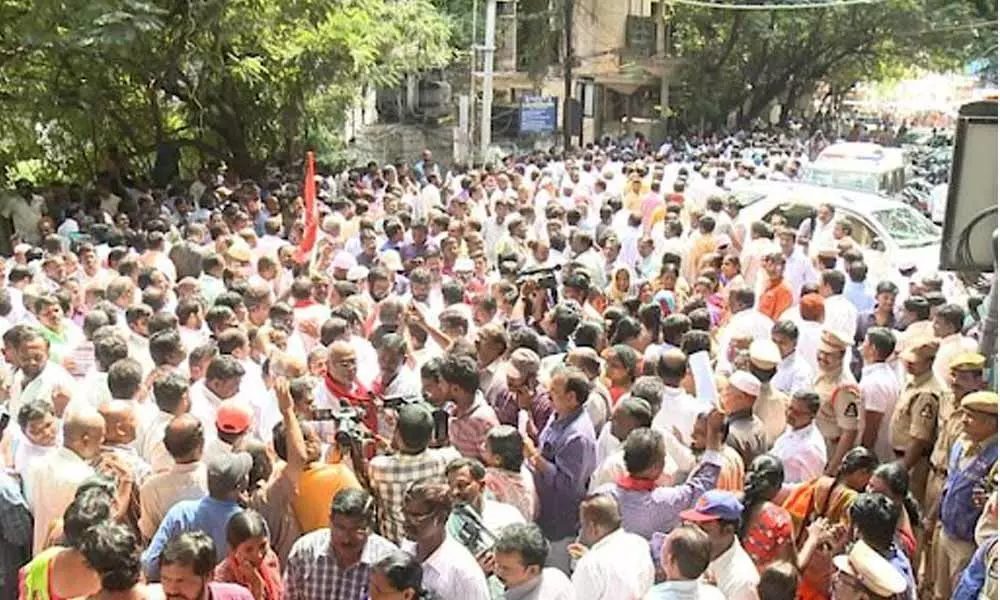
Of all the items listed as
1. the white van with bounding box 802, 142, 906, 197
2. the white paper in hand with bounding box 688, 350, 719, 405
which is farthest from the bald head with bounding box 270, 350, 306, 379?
the white van with bounding box 802, 142, 906, 197

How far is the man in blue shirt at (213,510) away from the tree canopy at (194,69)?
33.1 ft

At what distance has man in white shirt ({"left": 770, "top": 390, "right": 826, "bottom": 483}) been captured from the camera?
519cm

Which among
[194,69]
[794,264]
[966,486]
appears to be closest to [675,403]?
[966,486]

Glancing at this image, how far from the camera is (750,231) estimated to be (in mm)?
10625

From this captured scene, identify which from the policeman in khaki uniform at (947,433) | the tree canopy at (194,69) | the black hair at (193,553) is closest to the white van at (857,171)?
the tree canopy at (194,69)

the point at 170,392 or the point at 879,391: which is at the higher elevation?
the point at 170,392

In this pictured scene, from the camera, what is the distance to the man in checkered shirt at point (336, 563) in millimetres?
3957

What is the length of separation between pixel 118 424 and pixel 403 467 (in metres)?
1.34

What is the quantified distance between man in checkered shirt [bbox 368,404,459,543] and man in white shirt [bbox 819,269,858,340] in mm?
3780

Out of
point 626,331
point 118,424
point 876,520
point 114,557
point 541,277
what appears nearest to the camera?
point 114,557

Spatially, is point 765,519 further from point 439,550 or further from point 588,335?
point 588,335

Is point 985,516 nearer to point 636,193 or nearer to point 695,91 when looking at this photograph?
point 636,193

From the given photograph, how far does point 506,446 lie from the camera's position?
4715 millimetres

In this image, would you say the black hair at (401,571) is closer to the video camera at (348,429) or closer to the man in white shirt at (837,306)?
the video camera at (348,429)
